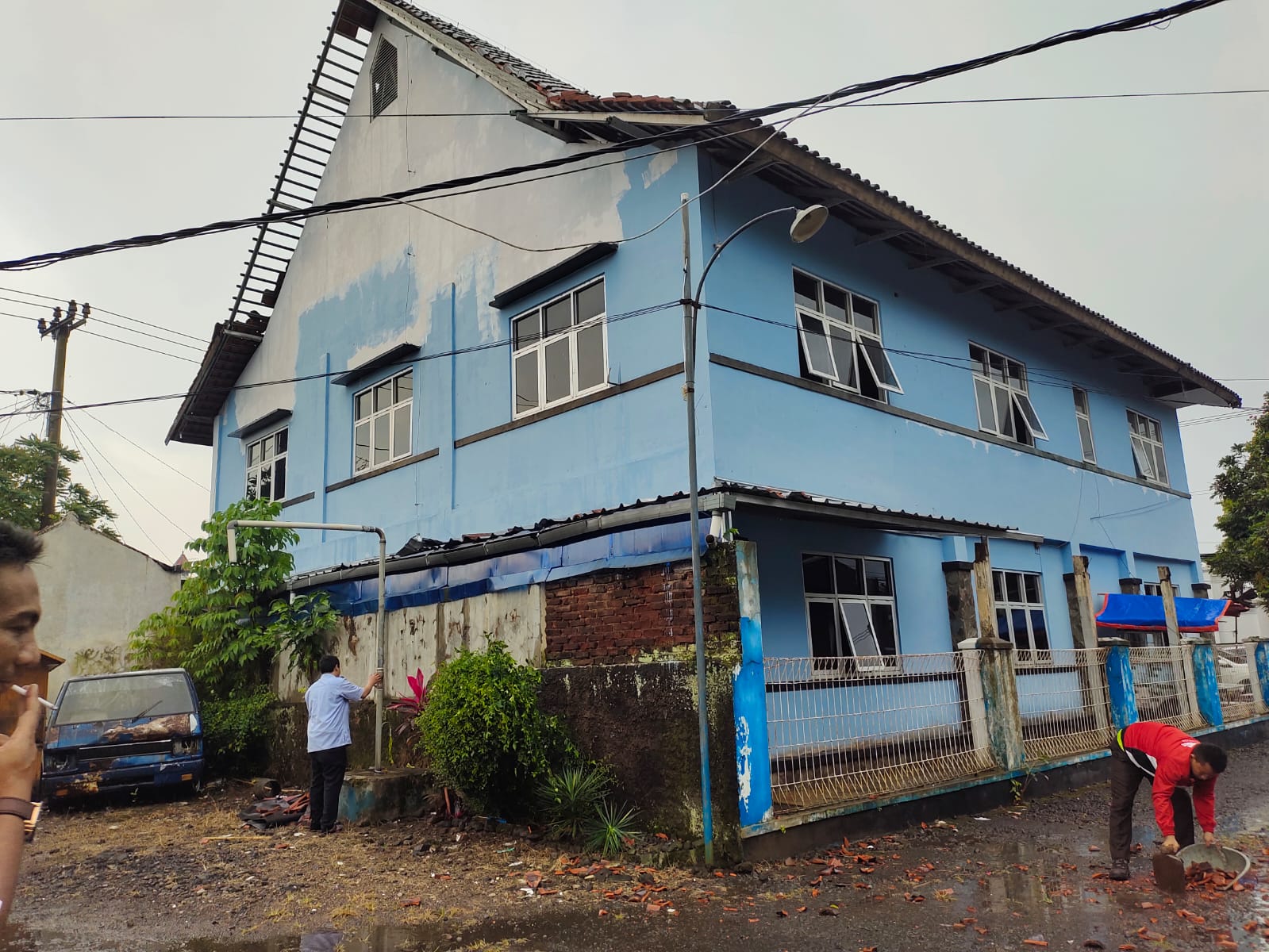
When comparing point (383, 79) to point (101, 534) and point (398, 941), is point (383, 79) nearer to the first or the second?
point (101, 534)

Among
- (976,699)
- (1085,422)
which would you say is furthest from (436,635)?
(1085,422)

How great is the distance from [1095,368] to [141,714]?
1560 cm

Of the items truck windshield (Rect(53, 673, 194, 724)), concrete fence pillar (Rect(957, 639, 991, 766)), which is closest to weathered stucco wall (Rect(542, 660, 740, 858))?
concrete fence pillar (Rect(957, 639, 991, 766))

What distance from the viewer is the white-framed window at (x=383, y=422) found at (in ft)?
44.0

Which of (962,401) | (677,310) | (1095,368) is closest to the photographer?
(677,310)

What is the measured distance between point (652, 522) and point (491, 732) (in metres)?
2.17

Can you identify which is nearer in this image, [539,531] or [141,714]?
[539,531]

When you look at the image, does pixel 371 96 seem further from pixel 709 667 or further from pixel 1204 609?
pixel 1204 609

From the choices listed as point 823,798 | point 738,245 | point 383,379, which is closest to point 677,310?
point 738,245

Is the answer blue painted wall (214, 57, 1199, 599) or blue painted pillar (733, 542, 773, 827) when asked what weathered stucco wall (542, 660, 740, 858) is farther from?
blue painted wall (214, 57, 1199, 599)

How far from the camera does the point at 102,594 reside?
607 inches

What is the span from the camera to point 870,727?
8.15 meters

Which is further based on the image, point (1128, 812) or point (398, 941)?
point (1128, 812)

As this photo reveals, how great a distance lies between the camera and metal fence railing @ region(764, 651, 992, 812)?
296 inches
